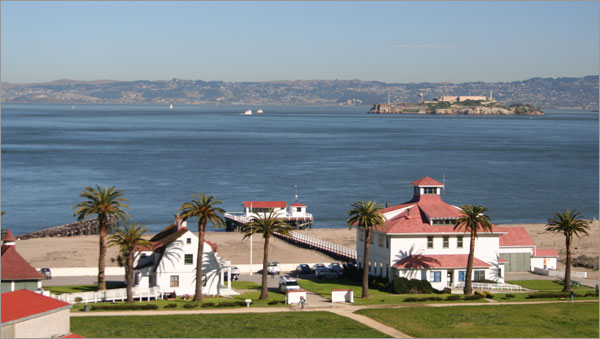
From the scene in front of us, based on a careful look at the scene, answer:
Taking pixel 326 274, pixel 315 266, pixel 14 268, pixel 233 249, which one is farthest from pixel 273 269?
pixel 14 268

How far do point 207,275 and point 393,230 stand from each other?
1427 centimetres

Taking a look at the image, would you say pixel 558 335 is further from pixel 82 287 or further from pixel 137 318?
pixel 82 287

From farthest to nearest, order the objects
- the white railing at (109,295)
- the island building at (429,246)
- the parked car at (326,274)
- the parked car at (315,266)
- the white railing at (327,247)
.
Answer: the white railing at (327,247), the parked car at (315,266), the parked car at (326,274), the island building at (429,246), the white railing at (109,295)

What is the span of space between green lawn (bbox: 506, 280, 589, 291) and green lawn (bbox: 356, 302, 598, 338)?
8578mm

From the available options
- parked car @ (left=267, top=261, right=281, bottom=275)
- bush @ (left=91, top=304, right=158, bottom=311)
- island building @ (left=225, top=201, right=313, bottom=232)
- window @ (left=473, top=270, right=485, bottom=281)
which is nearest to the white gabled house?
bush @ (left=91, top=304, right=158, bottom=311)

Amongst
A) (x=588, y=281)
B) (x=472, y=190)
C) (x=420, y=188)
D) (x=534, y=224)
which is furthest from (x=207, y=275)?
(x=472, y=190)

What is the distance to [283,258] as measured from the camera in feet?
250

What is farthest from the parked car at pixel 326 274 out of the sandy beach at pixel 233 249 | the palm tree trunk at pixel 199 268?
the palm tree trunk at pixel 199 268

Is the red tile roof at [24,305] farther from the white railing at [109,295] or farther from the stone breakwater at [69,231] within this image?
the stone breakwater at [69,231]

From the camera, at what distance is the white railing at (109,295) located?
50853 mm

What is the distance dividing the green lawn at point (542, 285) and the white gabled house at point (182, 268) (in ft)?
73.3

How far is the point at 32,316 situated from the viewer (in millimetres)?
33375

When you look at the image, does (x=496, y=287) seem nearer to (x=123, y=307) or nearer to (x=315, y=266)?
(x=315, y=266)

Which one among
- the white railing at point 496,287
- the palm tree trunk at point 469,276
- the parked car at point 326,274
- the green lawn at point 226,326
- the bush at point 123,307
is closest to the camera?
the green lawn at point 226,326
